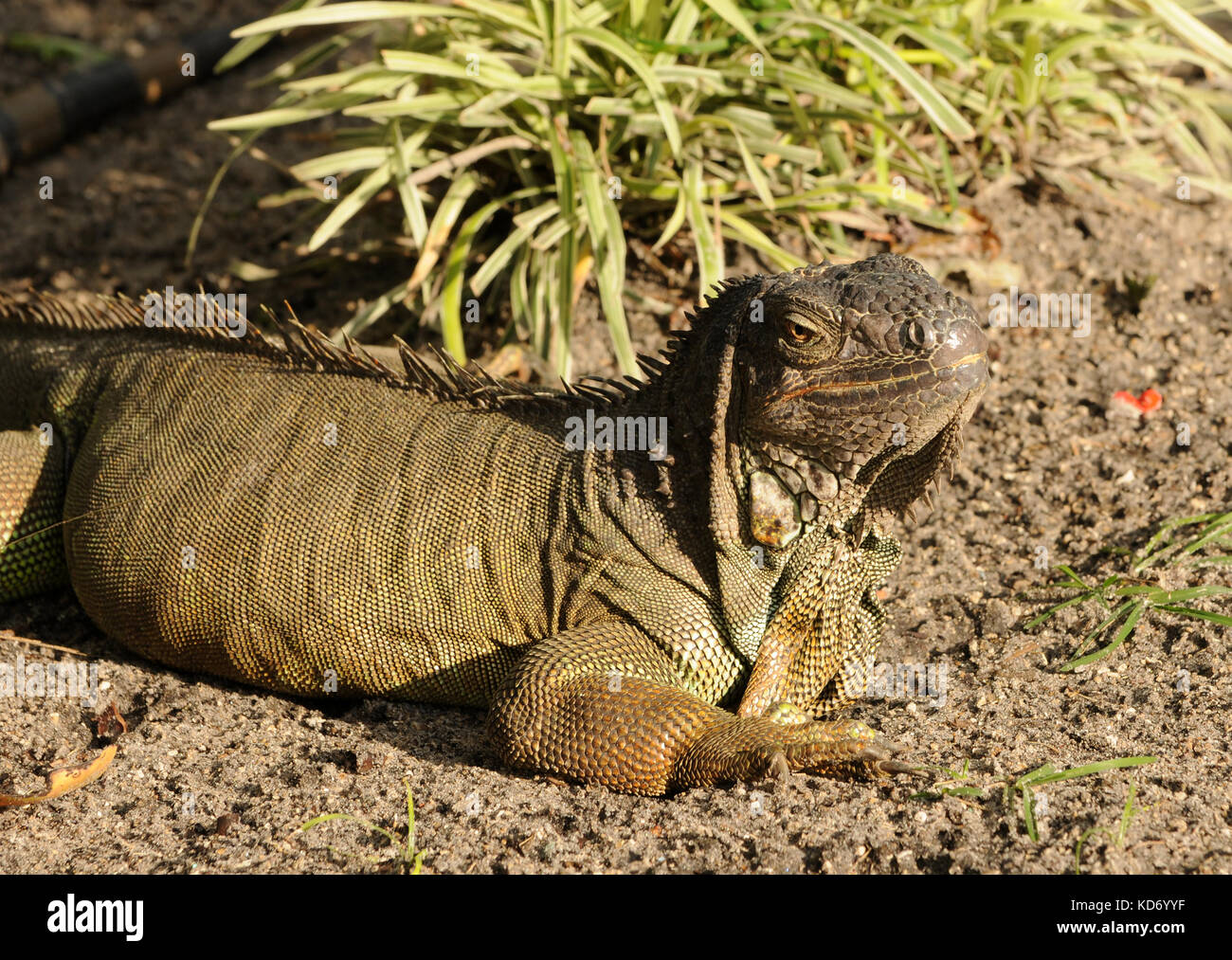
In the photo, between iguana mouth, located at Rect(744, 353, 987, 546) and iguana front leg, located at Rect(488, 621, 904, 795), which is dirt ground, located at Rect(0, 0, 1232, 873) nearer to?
iguana front leg, located at Rect(488, 621, 904, 795)

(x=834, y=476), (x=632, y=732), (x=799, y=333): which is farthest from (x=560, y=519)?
(x=799, y=333)

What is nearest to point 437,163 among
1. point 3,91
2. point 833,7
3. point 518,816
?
point 833,7

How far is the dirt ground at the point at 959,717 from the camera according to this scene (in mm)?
3426

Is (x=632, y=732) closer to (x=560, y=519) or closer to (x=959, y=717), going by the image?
(x=560, y=519)

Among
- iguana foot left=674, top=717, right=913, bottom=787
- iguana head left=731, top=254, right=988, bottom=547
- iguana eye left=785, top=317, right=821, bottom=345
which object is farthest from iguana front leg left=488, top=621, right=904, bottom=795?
iguana eye left=785, top=317, right=821, bottom=345

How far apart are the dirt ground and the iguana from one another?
0.19 meters

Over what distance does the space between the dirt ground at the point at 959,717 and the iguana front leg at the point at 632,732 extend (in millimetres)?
80

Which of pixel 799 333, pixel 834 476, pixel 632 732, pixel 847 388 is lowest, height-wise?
pixel 632 732

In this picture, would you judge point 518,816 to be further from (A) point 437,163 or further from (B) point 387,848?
(A) point 437,163

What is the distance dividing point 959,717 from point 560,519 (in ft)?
4.92

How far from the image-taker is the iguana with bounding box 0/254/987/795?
12.4 ft

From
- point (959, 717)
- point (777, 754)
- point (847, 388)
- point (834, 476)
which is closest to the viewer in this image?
point (777, 754)

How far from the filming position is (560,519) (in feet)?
13.7
